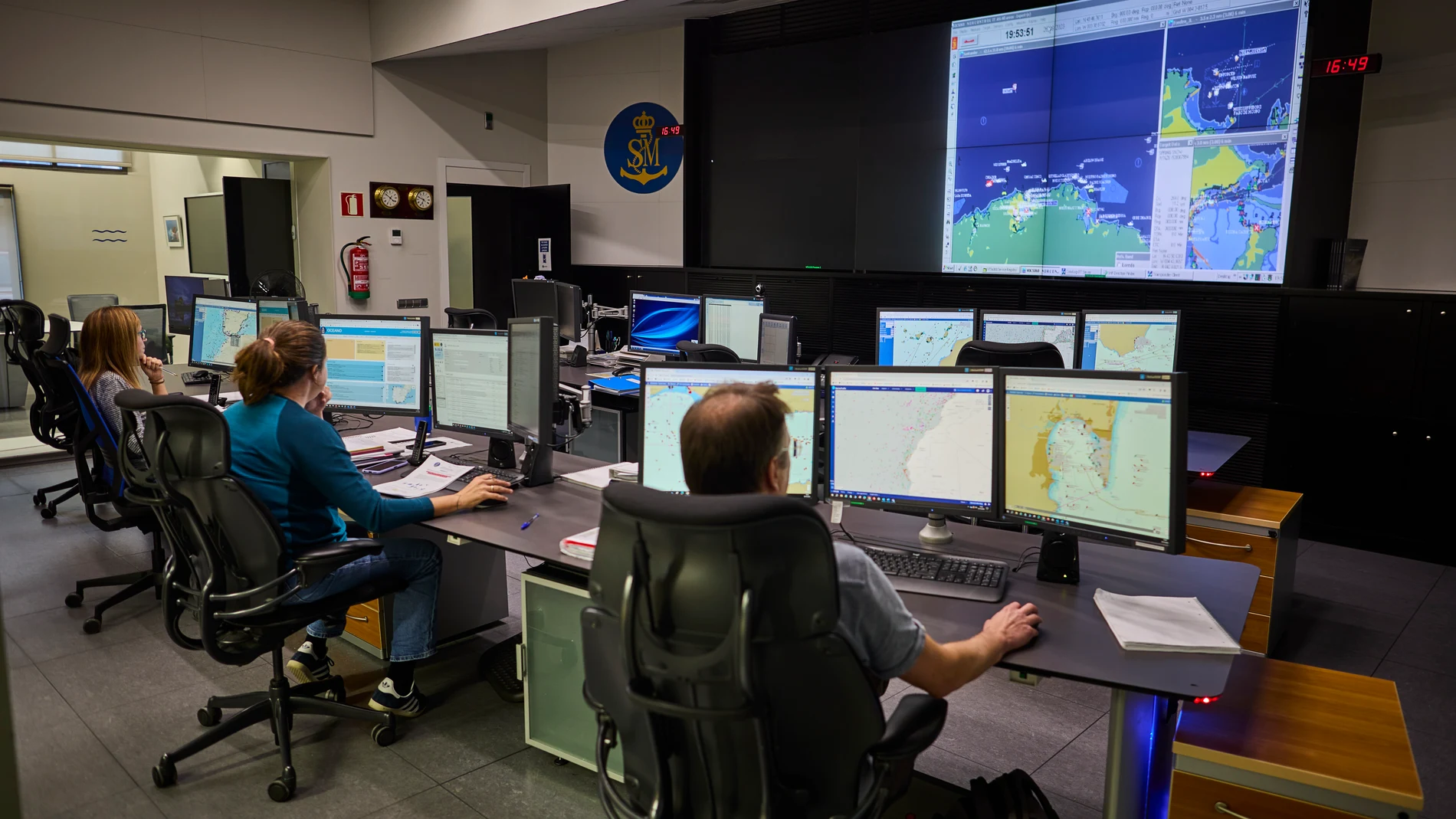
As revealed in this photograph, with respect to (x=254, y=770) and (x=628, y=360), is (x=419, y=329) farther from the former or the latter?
(x=628, y=360)

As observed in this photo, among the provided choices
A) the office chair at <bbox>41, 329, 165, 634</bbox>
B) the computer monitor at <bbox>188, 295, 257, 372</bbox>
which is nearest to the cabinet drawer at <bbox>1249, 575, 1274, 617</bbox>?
the office chair at <bbox>41, 329, 165, 634</bbox>

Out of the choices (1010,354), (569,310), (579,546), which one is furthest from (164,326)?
(1010,354)

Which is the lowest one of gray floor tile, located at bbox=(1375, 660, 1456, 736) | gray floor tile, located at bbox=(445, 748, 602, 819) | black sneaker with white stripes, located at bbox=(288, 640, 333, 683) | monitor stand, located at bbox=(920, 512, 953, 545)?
gray floor tile, located at bbox=(445, 748, 602, 819)

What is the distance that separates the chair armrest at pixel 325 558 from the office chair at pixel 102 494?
144 centimetres

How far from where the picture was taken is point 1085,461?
2.15 m

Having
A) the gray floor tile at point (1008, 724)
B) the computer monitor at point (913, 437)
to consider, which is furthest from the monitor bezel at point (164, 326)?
the gray floor tile at point (1008, 724)

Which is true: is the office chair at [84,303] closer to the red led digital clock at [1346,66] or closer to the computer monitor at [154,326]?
the computer monitor at [154,326]

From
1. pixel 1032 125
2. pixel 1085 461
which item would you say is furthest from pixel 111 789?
pixel 1032 125

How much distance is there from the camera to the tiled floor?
259 cm

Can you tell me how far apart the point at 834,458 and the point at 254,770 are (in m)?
1.94

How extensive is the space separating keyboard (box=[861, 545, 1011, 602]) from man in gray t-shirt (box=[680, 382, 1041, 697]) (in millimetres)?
475

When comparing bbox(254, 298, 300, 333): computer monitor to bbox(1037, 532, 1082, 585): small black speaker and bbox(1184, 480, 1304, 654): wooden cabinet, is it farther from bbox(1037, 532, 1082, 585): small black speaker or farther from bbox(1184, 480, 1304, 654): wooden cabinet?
bbox(1184, 480, 1304, 654): wooden cabinet

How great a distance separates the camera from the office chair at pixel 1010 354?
12.1ft

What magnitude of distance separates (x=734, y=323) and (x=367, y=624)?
2867mm
